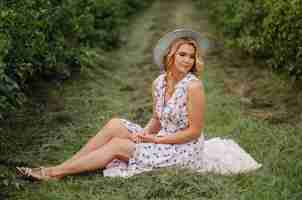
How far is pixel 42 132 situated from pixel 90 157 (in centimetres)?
158

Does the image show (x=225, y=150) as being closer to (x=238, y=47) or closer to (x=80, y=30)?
(x=80, y=30)

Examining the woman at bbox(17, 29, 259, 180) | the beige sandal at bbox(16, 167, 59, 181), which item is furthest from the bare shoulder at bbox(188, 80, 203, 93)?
the beige sandal at bbox(16, 167, 59, 181)

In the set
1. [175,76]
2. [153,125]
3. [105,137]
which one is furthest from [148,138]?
[175,76]

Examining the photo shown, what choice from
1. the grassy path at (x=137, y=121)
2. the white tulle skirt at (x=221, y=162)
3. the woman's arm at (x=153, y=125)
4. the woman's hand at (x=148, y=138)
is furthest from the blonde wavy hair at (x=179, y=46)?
the grassy path at (x=137, y=121)

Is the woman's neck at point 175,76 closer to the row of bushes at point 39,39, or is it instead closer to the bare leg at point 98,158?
the bare leg at point 98,158

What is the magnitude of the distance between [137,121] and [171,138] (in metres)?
2.20

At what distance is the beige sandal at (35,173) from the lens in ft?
17.2

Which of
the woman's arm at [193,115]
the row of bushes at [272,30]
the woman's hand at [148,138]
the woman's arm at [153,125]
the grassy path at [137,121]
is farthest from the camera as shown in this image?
the row of bushes at [272,30]

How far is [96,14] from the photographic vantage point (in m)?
12.6

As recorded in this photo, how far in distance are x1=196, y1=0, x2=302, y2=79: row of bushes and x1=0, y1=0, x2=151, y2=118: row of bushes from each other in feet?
9.04

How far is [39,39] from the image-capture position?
25.2ft

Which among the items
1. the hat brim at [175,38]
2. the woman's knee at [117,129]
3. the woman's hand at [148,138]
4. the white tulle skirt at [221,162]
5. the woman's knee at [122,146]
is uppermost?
the hat brim at [175,38]

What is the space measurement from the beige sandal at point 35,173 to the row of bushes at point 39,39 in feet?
2.04

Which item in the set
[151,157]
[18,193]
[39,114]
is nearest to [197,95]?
[151,157]
